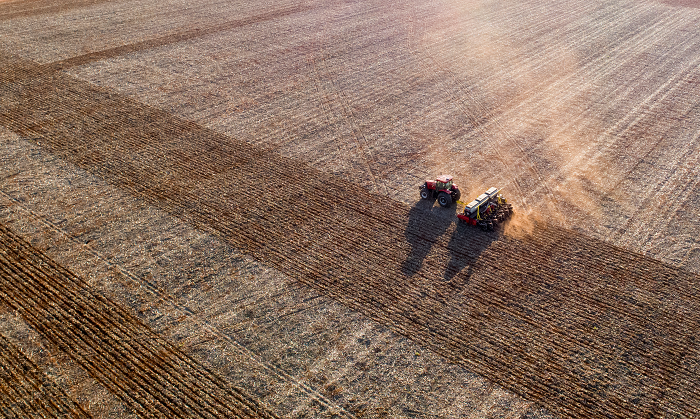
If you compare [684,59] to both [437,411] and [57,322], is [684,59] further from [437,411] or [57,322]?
[57,322]

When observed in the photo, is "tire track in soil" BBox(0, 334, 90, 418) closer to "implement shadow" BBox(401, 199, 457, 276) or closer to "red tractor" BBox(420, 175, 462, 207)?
"implement shadow" BBox(401, 199, 457, 276)

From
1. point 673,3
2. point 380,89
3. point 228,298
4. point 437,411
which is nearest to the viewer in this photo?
point 437,411

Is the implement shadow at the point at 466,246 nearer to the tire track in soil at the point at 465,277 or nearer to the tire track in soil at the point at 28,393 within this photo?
the tire track in soil at the point at 465,277

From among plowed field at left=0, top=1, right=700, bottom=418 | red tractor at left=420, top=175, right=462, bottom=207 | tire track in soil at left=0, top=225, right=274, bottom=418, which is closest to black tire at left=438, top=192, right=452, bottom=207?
red tractor at left=420, top=175, right=462, bottom=207

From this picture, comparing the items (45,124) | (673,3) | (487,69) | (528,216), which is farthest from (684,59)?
(45,124)

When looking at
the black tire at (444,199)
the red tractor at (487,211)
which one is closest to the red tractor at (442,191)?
the black tire at (444,199)

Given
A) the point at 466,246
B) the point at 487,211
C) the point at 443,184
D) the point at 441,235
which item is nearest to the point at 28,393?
the point at 441,235

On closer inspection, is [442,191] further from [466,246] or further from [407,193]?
[466,246]

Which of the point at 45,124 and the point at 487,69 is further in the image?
the point at 487,69
